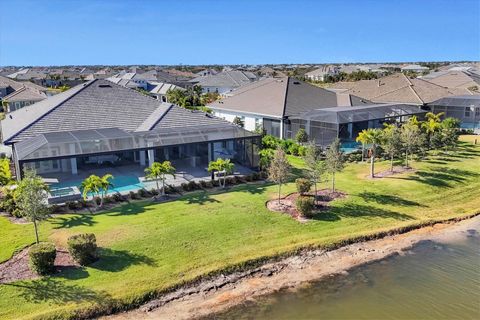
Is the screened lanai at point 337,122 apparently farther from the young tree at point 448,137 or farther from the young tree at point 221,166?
the young tree at point 221,166

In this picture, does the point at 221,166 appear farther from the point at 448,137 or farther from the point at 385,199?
the point at 448,137

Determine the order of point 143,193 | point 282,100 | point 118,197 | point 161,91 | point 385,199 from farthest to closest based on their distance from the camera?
point 161,91 → point 282,100 → point 385,199 → point 143,193 → point 118,197

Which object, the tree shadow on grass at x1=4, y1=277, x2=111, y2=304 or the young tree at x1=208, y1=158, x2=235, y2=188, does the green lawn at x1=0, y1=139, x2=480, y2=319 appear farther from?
the young tree at x1=208, y1=158, x2=235, y2=188

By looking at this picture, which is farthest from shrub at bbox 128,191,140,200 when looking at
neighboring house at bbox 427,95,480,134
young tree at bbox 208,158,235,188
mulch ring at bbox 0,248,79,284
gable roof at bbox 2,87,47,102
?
gable roof at bbox 2,87,47,102

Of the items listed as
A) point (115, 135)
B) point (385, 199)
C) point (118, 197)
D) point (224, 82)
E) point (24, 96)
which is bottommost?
point (385, 199)

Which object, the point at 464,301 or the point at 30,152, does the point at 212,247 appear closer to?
the point at 464,301

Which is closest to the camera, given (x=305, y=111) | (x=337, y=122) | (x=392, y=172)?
(x=392, y=172)

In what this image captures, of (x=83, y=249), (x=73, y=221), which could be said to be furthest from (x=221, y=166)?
(x=83, y=249)

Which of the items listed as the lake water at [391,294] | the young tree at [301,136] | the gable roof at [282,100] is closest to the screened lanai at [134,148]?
the young tree at [301,136]
